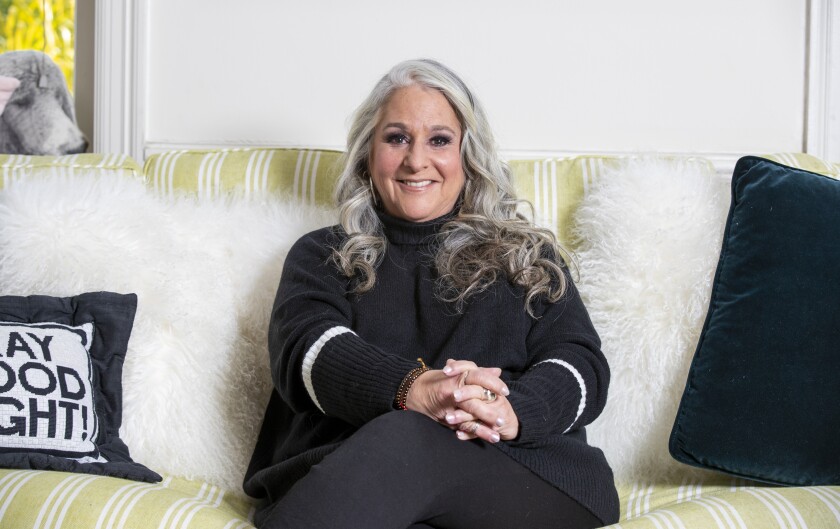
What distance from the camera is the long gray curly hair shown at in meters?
1.77

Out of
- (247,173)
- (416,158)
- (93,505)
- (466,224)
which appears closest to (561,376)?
(466,224)

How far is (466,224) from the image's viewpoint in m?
1.87

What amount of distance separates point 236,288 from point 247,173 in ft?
1.16

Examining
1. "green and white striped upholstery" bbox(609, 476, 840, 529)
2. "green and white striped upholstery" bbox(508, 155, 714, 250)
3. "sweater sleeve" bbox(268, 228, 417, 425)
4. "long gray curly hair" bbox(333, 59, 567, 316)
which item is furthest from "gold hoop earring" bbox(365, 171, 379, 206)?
"green and white striped upholstery" bbox(609, 476, 840, 529)

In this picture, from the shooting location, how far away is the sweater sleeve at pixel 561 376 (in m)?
1.49

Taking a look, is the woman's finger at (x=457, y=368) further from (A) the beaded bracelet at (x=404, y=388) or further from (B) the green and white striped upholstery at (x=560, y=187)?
(B) the green and white striped upholstery at (x=560, y=187)

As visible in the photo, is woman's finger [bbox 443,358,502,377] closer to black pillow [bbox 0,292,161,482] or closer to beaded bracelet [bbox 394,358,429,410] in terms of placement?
beaded bracelet [bbox 394,358,429,410]

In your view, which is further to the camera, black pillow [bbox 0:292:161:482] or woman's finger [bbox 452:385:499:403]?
black pillow [bbox 0:292:161:482]

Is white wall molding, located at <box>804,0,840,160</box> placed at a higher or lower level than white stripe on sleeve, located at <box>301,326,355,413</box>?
higher

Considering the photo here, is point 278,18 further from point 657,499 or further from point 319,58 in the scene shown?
point 657,499

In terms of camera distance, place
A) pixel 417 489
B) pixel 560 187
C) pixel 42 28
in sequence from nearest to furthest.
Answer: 1. pixel 417 489
2. pixel 560 187
3. pixel 42 28

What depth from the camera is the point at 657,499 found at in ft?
5.58

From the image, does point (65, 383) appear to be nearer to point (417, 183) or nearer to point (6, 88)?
point (417, 183)

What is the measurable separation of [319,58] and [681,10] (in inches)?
41.7
